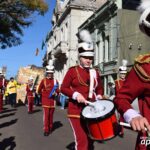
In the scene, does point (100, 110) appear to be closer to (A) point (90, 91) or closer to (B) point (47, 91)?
(A) point (90, 91)

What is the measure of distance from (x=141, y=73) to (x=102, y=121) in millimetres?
1092

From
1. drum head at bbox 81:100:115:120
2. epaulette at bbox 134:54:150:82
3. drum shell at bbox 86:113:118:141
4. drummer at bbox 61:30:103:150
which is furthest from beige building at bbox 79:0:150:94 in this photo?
epaulette at bbox 134:54:150:82

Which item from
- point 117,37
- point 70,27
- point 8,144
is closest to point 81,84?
point 8,144

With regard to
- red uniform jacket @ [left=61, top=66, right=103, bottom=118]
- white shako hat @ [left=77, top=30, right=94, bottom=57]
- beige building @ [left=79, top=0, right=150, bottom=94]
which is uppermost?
beige building @ [left=79, top=0, right=150, bottom=94]

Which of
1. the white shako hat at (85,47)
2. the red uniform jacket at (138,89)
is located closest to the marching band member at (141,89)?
the red uniform jacket at (138,89)

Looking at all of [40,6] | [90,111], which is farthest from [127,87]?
[40,6]

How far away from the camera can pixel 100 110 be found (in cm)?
459

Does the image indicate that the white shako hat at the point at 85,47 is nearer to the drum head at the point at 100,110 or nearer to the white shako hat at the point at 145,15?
the drum head at the point at 100,110

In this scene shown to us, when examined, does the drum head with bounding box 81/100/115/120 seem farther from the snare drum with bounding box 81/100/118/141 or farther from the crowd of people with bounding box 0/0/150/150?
the crowd of people with bounding box 0/0/150/150

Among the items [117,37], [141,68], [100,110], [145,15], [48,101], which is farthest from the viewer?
[117,37]

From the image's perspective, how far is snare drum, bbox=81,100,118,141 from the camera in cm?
424

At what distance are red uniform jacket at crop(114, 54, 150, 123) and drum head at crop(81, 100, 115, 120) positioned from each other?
84 centimetres

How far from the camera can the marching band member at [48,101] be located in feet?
41.0

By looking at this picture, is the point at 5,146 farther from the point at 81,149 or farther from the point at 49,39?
the point at 49,39
